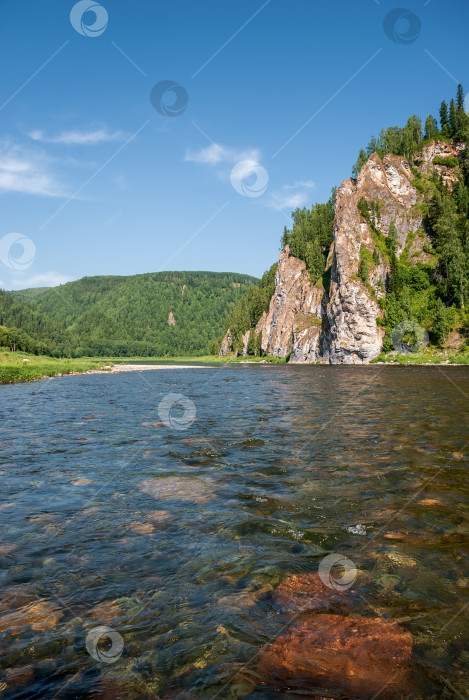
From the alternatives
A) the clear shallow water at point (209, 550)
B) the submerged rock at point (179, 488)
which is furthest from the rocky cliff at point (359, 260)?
the submerged rock at point (179, 488)

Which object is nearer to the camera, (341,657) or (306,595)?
(341,657)

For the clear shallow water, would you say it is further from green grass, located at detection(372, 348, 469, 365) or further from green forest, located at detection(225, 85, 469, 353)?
green forest, located at detection(225, 85, 469, 353)

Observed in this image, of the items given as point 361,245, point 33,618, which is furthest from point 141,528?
point 361,245

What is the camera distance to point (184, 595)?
556 centimetres

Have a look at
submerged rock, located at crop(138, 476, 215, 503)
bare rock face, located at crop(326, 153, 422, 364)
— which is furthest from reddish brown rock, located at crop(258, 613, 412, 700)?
bare rock face, located at crop(326, 153, 422, 364)

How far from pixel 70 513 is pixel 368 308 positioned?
10474 cm

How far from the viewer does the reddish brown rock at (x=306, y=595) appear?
5328 mm

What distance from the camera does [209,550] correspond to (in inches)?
271

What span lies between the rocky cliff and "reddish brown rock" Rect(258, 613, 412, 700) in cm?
10265

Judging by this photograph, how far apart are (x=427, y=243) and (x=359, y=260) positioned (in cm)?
2169

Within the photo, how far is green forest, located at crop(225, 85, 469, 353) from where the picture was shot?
3743 inches

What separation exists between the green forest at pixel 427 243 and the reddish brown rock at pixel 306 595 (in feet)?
309

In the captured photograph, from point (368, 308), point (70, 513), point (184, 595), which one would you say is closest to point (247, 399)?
point (70, 513)

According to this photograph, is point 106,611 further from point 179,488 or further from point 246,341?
point 246,341
